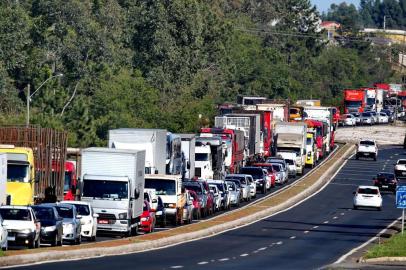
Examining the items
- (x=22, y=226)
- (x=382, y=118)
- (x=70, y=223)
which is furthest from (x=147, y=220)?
(x=382, y=118)

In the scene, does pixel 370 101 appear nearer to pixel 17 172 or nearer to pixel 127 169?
pixel 127 169

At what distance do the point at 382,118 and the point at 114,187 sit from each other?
11131 cm

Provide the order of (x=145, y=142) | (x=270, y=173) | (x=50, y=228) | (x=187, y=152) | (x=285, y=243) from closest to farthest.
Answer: (x=50, y=228) < (x=285, y=243) < (x=145, y=142) < (x=187, y=152) < (x=270, y=173)

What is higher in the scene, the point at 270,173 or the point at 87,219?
the point at 87,219

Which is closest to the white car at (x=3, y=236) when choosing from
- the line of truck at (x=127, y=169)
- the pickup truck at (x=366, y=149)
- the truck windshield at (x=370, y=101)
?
the line of truck at (x=127, y=169)

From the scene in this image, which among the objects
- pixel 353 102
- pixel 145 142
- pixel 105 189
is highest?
pixel 145 142

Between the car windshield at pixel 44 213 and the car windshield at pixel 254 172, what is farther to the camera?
the car windshield at pixel 254 172

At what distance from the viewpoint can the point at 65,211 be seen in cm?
4144

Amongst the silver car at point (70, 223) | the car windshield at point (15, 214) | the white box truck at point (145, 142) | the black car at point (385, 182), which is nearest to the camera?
the car windshield at point (15, 214)

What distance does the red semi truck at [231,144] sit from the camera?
80.1 m

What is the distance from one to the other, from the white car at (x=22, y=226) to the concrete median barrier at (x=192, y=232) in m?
1.15

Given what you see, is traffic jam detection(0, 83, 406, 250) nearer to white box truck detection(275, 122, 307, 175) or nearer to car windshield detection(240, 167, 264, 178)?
car windshield detection(240, 167, 264, 178)

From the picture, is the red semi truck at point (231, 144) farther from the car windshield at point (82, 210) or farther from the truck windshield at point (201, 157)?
the car windshield at point (82, 210)

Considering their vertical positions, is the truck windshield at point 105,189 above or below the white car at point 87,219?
above
